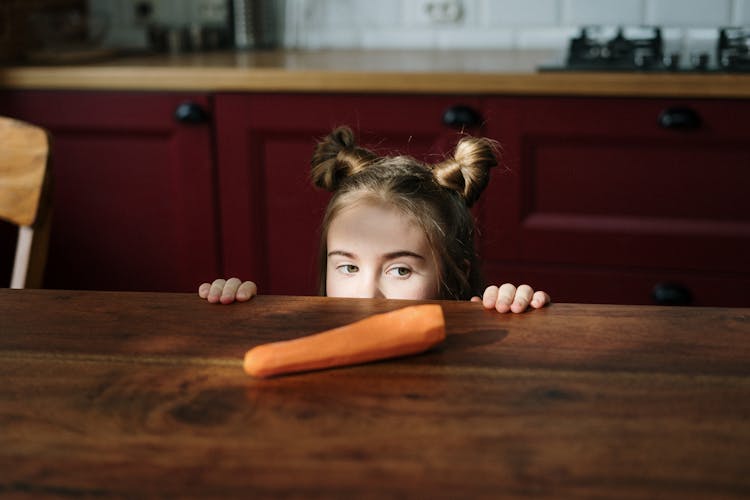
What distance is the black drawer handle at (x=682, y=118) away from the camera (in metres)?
2.10

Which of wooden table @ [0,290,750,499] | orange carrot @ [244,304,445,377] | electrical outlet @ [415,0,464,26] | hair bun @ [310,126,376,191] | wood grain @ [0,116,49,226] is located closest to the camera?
wooden table @ [0,290,750,499]

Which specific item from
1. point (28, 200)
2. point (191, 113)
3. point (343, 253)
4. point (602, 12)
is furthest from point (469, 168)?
point (602, 12)

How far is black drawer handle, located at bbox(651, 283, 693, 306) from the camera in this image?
7.37ft

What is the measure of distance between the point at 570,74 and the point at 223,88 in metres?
0.80

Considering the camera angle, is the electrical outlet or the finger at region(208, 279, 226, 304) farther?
the electrical outlet

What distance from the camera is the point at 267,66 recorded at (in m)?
2.40

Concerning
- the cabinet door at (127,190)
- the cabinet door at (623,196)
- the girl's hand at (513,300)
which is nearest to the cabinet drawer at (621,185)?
the cabinet door at (623,196)

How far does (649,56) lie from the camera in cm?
223

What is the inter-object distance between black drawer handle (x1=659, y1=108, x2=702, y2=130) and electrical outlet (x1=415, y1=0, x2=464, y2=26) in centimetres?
91

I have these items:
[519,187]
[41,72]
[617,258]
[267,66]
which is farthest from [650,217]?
[41,72]

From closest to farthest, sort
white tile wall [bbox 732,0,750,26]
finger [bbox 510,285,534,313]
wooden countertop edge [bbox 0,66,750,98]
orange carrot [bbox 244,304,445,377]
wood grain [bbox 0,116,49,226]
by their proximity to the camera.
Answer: orange carrot [bbox 244,304,445,377], finger [bbox 510,285,534,313], wood grain [bbox 0,116,49,226], wooden countertop edge [bbox 0,66,750,98], white tile wall [bbox 732,0,750,26]

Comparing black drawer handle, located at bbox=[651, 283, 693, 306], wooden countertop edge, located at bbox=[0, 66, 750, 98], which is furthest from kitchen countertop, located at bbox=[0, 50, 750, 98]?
black drawer handle, located at bbox=[651, 283, 693, 306]

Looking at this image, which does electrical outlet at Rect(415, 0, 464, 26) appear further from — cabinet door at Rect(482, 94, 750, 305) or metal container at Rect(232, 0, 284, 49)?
cabinet door at Rect(482, 94, 750, 305)

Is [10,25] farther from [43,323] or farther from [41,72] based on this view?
[43,323]
